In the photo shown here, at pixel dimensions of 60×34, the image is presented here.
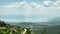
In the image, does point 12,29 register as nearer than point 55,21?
Yes

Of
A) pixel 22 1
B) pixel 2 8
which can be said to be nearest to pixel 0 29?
pixel 2 8

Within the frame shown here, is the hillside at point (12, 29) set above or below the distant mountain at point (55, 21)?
below

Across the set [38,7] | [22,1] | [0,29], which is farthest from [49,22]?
[0,29]

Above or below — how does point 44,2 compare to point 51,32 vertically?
above

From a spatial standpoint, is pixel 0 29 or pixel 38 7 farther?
pixel 38 7

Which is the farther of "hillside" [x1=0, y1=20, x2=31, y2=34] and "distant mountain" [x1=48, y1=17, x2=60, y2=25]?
"distant mountain" [x1=48, y1=17, x2=60, y2=25]

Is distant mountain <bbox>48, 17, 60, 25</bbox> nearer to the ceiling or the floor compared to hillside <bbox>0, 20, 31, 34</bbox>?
nearer to the ceiling

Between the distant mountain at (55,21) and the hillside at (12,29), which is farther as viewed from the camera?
the distant mountain at (55,21)

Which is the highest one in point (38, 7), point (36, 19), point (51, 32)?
point (38, 7)

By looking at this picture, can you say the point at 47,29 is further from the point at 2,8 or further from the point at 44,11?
the point at 2,8

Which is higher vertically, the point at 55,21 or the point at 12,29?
the point at 55,21
